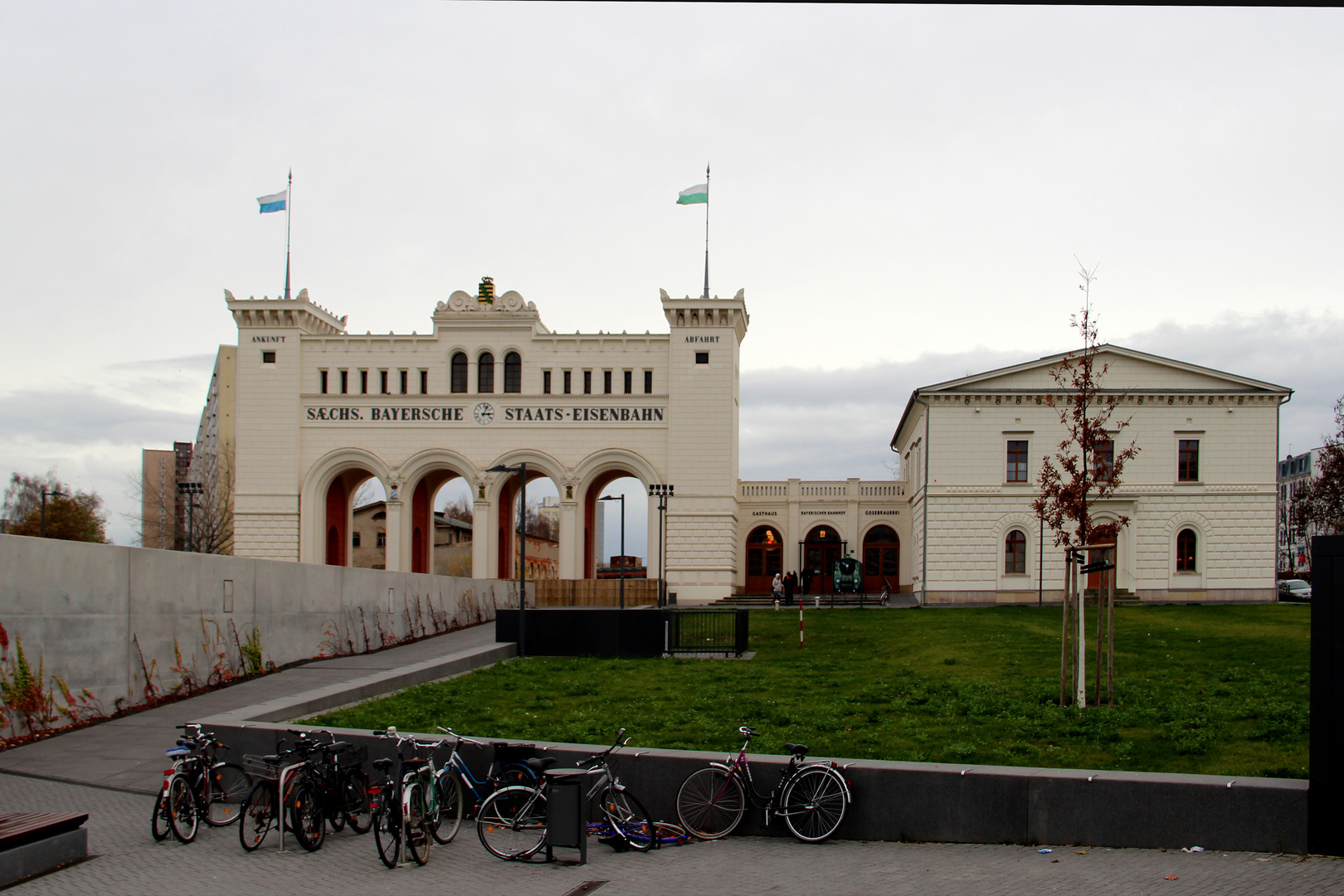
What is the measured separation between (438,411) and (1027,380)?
2609 cm

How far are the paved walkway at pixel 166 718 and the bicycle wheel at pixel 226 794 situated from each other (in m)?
1.52

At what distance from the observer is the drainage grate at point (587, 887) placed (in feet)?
30.2

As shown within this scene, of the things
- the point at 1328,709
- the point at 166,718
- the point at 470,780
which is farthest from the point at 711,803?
the point at 166,718

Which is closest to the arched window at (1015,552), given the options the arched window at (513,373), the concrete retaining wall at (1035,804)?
the arched window at (513,373)

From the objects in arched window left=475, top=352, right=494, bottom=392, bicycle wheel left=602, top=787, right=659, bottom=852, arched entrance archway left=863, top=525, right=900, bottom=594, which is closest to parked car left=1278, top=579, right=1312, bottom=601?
arched entrance archway left=863, top=525, right=900, bottom=594

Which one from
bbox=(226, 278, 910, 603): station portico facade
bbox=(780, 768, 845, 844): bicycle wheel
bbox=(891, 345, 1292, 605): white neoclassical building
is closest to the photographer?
bbox=(780, 768, 845, 844): bicycle wheel

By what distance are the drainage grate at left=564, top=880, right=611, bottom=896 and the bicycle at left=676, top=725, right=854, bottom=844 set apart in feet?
5.32

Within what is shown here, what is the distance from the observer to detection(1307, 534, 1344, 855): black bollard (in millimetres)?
9430

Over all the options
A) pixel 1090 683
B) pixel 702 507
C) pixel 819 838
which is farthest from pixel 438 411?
pixel 819 838

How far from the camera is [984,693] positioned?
16328mm

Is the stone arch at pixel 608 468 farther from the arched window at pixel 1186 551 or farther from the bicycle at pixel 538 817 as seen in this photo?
the bicycle at pixel 538 817

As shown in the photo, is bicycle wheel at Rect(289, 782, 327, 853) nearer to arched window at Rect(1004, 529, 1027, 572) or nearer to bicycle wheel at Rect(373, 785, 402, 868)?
bicycle wheel at Rect(373, 785, 402, 868)

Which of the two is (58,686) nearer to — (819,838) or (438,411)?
(819,838)

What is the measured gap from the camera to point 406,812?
993 centimetres
